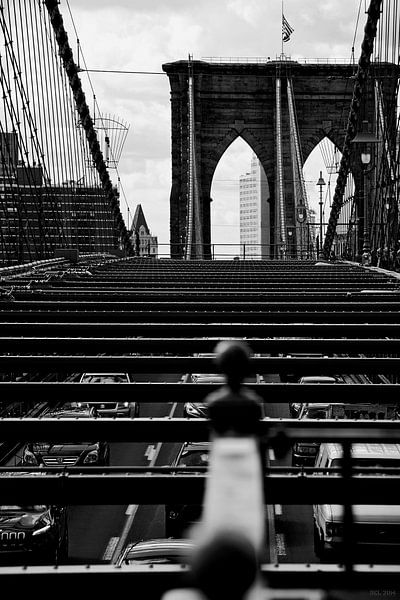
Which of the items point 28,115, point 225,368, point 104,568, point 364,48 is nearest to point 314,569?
point 104,568

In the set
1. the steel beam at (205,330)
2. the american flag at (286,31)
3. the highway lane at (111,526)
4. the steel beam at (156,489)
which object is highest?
the american flag at (286,31)

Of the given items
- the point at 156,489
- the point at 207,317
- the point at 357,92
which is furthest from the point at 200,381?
the point at 357,92

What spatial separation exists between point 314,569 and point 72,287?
Result: 839 cm

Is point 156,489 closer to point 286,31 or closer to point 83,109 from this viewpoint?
point 83,109

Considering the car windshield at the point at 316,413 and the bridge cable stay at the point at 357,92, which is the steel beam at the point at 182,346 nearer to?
the car windshield at the point at 316,413

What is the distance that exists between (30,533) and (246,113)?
65289 millimetres

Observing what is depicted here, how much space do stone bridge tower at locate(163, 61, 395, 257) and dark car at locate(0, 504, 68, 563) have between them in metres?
58.8

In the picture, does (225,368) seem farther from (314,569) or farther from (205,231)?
(205,231)

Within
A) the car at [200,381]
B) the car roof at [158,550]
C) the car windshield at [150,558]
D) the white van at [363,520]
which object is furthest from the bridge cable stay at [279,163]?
the car windshield at [150,558]

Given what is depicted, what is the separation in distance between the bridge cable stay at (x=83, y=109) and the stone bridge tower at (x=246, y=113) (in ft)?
118

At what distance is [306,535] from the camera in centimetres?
1764

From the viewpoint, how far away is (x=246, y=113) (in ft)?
248

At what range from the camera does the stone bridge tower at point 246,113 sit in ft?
241

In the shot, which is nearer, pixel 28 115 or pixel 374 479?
pixel 374 479
